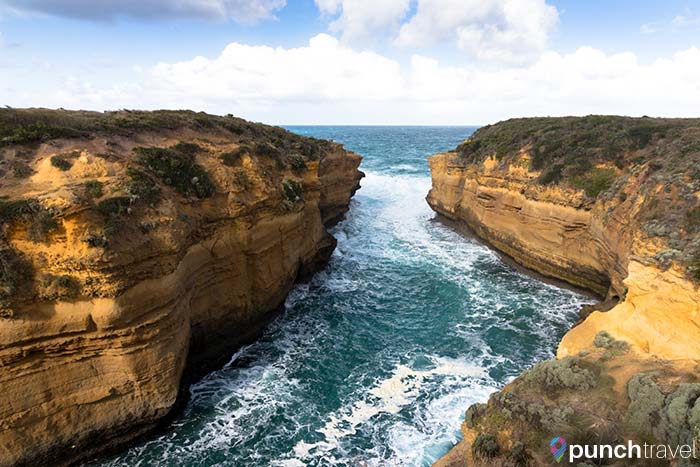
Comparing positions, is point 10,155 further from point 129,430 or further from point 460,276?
point 460,276

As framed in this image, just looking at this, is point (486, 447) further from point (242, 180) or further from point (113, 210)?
point (242, 180)

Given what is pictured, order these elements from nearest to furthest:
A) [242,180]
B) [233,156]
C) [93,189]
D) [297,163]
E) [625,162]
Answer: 1. [93,189]
2. [242,180]
3. [233,156]
4. [297,163]
5. [625,162]

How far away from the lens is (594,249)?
740 inches

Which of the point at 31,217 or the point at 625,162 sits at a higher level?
the point at 625,162

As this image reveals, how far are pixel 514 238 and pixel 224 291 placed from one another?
17176mm

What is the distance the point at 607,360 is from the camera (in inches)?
345

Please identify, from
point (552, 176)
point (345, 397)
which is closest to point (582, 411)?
point (345, 397)

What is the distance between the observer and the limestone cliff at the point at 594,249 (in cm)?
709

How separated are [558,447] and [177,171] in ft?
45.7

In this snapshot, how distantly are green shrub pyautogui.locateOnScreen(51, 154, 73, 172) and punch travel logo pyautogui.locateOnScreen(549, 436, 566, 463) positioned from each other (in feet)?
47.3

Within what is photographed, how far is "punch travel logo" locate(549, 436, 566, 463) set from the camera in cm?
638

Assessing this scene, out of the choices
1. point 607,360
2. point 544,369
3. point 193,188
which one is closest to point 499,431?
point 544,369

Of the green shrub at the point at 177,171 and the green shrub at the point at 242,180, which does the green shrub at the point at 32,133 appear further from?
the green shrub at the point at 242,180

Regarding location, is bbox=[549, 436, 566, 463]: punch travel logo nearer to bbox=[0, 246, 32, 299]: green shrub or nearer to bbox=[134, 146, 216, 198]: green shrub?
bbox=[0, 246, 32, 299]: green shrub
